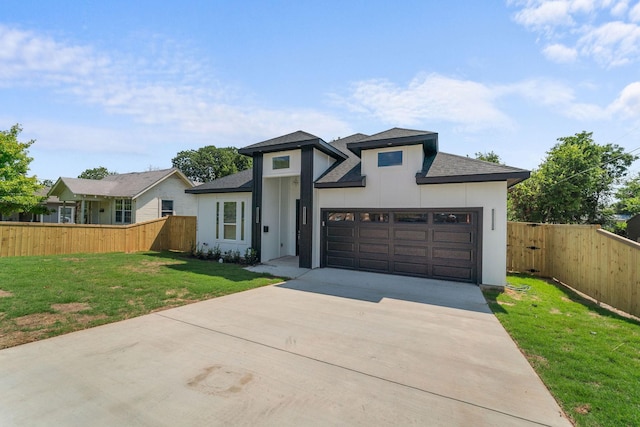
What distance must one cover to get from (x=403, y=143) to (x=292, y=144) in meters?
3.79

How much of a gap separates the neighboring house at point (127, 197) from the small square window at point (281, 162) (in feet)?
43.0

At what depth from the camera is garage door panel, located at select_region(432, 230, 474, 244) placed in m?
8.00

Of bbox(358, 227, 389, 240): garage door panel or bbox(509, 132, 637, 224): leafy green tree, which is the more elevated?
bbox(509, 132, 637, 224): leafy green tree

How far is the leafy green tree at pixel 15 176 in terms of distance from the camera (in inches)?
615

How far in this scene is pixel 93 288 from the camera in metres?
6.51

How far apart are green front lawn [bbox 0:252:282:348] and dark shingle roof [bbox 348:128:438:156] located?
509 centimetres

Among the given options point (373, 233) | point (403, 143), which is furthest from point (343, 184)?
point (403, 143)

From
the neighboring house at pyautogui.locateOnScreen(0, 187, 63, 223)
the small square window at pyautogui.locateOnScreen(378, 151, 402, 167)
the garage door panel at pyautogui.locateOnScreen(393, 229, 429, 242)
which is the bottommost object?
the garage door panel at pyautogui.locateOnScreen(393, 229, 429, 242)

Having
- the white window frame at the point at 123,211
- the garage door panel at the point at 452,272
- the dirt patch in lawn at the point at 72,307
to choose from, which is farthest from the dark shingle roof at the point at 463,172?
the white window frame at the point at 123,211

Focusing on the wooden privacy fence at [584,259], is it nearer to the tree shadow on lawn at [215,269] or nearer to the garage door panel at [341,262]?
the garage door panel at [341,262]

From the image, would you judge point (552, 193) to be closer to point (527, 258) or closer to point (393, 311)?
point (527, 258)

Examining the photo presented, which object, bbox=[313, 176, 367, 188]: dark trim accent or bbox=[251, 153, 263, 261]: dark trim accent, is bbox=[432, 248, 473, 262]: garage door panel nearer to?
bbox=[313, 176, 367, 188]: dark trim accent

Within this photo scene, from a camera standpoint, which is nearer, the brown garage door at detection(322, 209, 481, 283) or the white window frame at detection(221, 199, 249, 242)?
the brown garage door at detection(322, 209, 481, 283)

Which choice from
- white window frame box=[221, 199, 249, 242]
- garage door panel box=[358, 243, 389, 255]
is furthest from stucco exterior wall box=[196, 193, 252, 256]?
garage door panel box=[358, 243, 389, 255]
